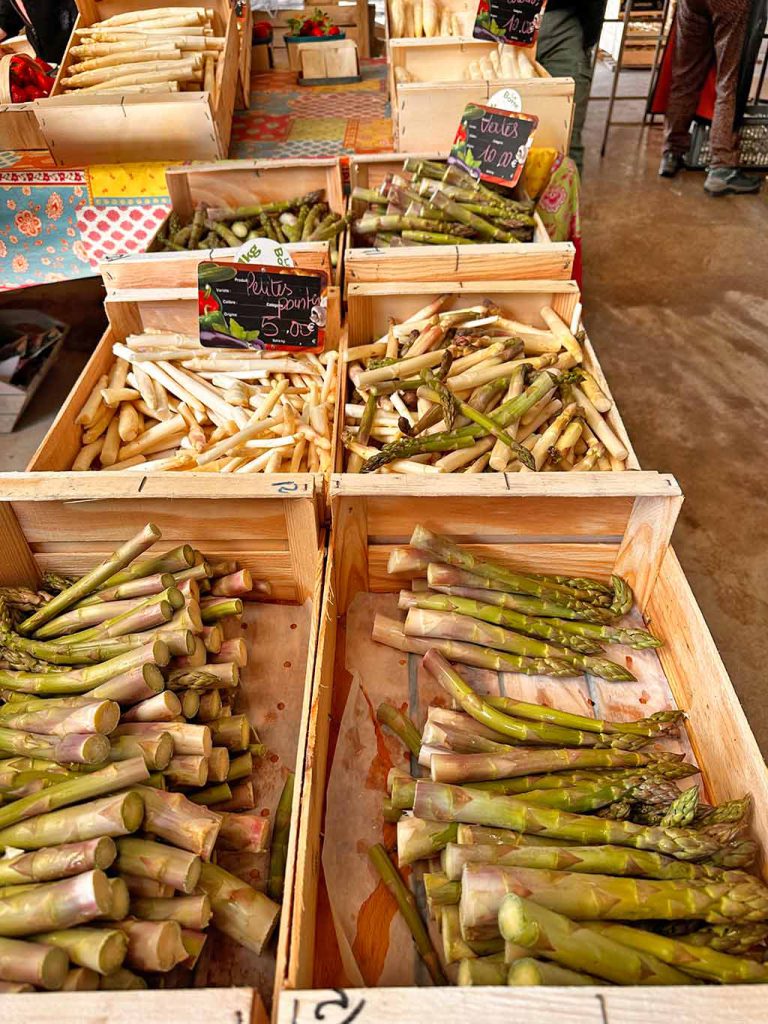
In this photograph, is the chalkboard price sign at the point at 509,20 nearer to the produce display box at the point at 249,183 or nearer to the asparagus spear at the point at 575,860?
the produce display box at the point at 249,183

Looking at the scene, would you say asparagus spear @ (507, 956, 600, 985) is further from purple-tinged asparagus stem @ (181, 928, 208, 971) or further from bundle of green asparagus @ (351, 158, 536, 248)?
bundle of green asparagus @ (351, 158, 536, 248)

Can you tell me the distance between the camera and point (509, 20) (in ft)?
15.8

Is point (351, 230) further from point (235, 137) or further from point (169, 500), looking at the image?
point (169, 500)

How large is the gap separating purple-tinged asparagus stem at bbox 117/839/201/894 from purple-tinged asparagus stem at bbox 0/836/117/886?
0.06 metres

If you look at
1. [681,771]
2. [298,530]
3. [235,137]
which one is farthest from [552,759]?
[235,137]

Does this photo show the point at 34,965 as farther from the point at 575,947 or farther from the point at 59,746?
the point at 575,947

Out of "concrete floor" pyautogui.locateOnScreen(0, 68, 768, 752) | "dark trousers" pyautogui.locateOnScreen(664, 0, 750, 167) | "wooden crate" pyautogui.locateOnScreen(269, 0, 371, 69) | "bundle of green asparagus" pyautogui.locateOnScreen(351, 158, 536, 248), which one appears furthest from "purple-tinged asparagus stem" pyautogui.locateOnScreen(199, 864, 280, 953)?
"dark trousers" pyautogui.locateOnScreen(664, 0, 750, 167)

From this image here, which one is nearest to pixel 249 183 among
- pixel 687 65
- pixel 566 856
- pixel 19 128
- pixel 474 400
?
pixel 19 128

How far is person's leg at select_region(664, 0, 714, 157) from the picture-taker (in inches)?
320

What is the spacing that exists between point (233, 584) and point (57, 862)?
105 centimetres

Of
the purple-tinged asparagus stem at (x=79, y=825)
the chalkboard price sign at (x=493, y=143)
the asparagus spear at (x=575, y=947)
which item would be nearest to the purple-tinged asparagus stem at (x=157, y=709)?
the purple-tinged asparagus stem at (x=79, y=825)

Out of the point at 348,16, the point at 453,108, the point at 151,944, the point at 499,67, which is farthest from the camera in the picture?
the point at 348,16

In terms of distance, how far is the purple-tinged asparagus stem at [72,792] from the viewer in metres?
1.60

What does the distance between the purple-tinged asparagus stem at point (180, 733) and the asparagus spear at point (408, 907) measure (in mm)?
568
